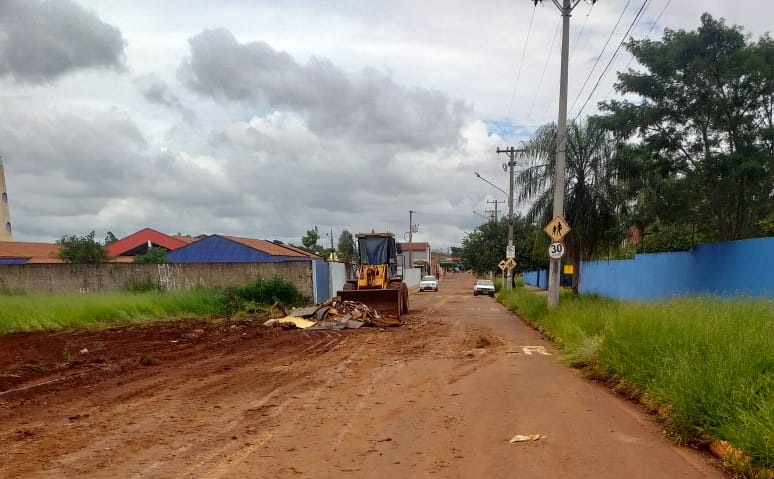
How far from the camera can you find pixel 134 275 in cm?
2772

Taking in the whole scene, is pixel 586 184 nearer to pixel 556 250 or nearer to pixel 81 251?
pixel 556 250

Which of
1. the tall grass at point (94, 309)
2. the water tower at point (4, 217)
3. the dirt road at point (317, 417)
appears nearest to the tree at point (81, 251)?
the water tower at point (4, 217)

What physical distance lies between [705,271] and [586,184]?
5812 mm

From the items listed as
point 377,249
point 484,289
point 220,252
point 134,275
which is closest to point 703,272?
point 377,249

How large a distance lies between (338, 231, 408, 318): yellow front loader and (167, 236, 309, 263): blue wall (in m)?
32.5

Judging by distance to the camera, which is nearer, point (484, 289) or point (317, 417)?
point (317, 417)

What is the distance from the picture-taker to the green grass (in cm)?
580

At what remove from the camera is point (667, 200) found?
17891 mm

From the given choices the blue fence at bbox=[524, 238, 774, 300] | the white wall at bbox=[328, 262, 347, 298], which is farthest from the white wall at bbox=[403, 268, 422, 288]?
the blue fence at bbox=[524, 238, 774, 300]

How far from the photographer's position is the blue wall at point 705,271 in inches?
574

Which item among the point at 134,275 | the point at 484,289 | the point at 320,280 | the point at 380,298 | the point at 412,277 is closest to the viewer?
the point at 380,298

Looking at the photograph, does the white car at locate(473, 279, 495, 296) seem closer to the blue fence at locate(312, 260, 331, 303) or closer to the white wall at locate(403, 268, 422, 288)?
the blue fence at locate(312, 260, 331, 303)

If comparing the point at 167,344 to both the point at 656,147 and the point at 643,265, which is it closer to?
the point at 656,147

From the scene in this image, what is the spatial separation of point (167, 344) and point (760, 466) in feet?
43.0
